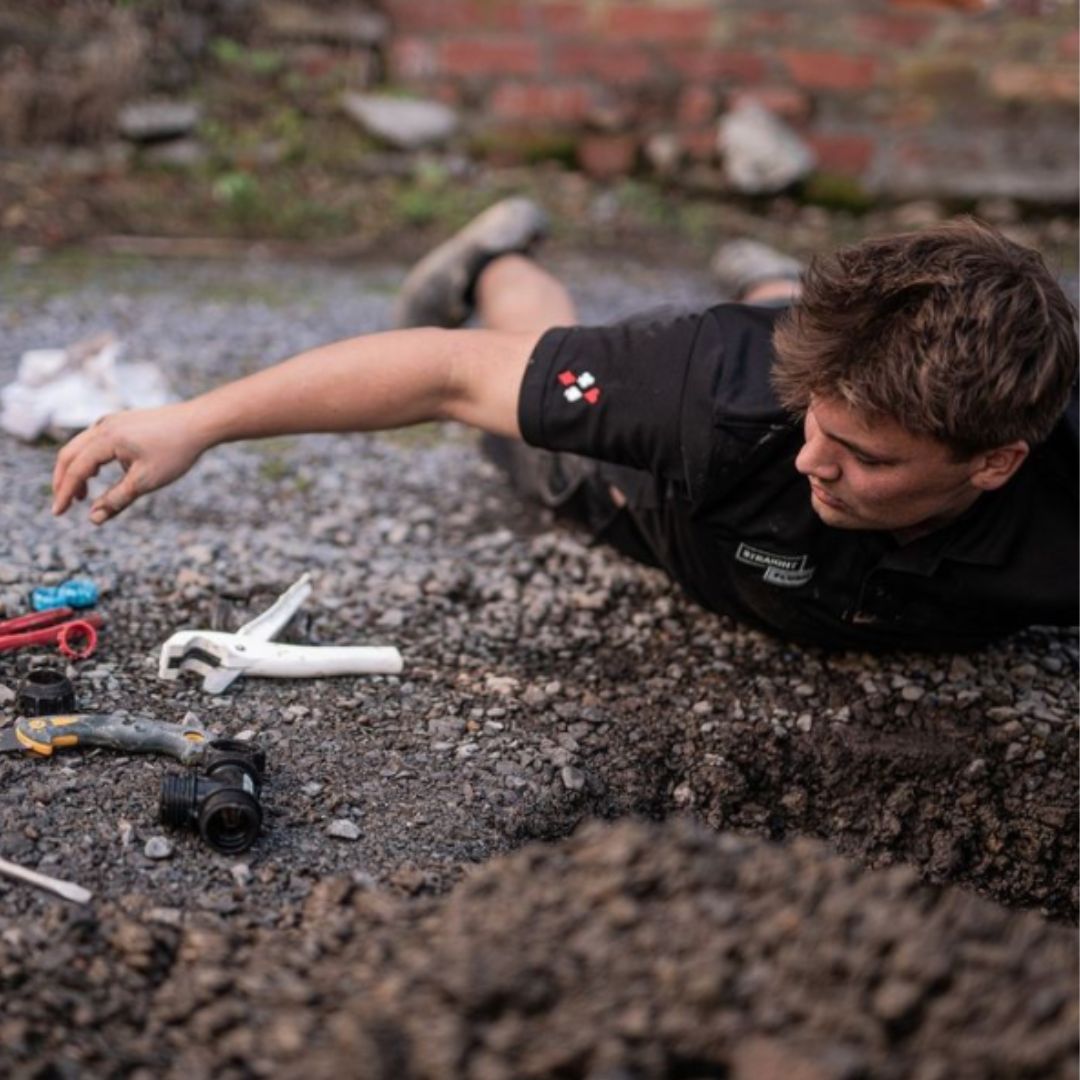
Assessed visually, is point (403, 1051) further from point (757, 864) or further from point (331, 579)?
point (331, 579)

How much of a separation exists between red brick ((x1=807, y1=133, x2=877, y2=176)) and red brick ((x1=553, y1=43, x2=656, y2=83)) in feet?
2.67

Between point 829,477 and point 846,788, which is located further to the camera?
point 846,788

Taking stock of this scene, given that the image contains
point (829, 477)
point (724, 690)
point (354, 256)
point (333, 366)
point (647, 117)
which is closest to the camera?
point (829, 477)

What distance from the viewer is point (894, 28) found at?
6.63 metres

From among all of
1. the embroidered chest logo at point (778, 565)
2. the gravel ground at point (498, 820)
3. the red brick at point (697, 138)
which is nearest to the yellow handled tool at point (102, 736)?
the gravel ground at point (498, 820)

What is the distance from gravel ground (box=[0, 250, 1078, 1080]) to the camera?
5.23ft

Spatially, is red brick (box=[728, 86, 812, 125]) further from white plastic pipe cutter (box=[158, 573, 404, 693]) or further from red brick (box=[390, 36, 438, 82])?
white plastic pipe cutter (box=[158, 573, 404, 693])

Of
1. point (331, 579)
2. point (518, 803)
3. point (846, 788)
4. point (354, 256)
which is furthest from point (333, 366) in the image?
point (354, 256)

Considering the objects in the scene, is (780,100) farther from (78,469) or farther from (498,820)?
(498,820)

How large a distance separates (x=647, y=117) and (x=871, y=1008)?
5.74 metres

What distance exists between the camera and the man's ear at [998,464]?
2.57 metres

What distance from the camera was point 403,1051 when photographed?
156cm

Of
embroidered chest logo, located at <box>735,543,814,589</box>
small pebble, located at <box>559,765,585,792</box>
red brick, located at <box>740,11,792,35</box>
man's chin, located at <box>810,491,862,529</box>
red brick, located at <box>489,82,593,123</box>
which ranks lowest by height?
small pebble, located at <box>559,765,585,792</box>

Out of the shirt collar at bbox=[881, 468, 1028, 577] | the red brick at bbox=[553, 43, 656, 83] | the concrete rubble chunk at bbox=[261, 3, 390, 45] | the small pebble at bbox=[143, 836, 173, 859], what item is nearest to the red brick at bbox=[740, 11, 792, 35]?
the red brick at bbox=[553, 43, 656, 83]
